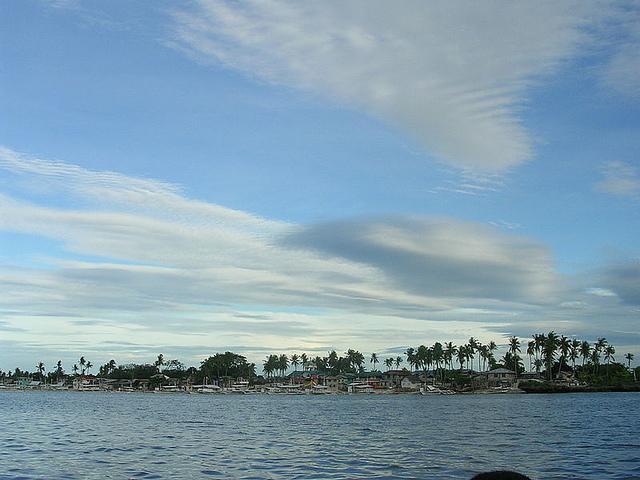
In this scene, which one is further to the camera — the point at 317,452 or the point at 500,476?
the point at 317,452

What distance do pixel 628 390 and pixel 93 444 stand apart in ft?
636

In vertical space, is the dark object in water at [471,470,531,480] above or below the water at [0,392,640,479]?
above

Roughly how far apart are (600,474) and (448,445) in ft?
45.6

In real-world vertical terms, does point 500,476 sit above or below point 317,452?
above

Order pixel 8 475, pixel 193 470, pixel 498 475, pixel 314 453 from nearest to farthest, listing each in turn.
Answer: pixel 498 475
pixel 8 475
pixel 193 470
pixel 314 453

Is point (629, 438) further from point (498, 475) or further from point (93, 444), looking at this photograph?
point (498, 475)

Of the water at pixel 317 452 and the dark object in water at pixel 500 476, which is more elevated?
the dark object in water at pixel 500 476

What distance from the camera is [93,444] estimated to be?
1645 inches

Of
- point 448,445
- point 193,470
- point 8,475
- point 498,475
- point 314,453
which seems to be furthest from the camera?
point 448,445

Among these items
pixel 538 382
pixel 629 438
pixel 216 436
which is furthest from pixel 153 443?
pixel 538 382

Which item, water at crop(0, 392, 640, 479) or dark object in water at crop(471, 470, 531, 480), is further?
water at crop(0, 392, 640, 479)

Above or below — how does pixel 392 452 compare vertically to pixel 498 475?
below

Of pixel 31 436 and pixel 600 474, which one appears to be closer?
pixel 600 474

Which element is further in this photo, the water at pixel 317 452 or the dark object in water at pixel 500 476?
the water at pixel 317 452
